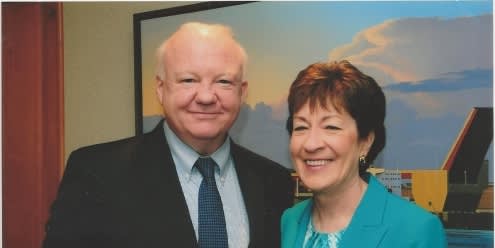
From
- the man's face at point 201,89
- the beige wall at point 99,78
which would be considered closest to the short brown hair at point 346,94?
the man's face at point 201,89

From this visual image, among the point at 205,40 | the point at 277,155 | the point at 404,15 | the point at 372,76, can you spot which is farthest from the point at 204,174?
the point at 404,15

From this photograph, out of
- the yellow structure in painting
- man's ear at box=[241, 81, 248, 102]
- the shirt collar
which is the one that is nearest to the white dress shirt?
the shirt collar

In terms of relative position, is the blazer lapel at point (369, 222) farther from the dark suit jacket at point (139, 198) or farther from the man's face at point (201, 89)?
the man's face at point (201, 89)

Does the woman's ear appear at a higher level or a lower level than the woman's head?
lower

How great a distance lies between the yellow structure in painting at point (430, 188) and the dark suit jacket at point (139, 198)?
0.24m

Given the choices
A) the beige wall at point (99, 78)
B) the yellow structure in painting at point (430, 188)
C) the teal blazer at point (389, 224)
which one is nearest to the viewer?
the teal blazer at point (389, 224)

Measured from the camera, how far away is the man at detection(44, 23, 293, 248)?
87 cm

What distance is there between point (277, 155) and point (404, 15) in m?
0.37

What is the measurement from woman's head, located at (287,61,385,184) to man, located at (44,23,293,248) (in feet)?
0.43

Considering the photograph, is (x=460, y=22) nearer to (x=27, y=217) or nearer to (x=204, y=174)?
(x=204, y=174)

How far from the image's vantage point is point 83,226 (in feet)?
2.88

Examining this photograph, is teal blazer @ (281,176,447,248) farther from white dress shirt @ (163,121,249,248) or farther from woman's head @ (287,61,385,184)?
white dress shirt @ (163,121,249,248)

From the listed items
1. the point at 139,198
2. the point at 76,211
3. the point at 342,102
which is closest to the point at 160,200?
the point at 139,198

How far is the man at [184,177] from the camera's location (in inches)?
34.1
